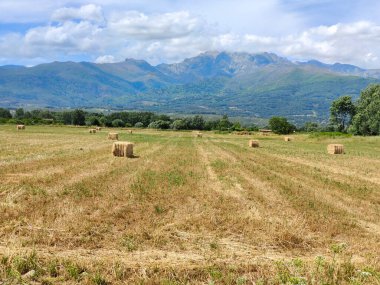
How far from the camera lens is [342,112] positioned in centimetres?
12900

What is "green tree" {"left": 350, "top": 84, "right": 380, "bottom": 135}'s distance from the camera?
101m

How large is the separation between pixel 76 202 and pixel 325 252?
8.54 metres

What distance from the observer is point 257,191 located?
18266 millimetres

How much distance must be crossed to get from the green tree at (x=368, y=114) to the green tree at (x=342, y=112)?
8.70 metres

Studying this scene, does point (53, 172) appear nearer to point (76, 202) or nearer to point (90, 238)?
point (76, 202)

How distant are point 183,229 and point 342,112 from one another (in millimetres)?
127330

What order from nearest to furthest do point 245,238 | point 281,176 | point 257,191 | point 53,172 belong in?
point 245,238 → point 257,191 → point 53,172 → point 281,176

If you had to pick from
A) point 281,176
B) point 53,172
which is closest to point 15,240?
point 53,172

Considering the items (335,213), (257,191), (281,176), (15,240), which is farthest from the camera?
(281,176)

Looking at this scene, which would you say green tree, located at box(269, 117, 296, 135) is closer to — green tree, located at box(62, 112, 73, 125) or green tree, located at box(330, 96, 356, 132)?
green tree, located at box(330, 96, 356, 132)

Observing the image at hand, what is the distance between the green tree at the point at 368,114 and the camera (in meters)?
101

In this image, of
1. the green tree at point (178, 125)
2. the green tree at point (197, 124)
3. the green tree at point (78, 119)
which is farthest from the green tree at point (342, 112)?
the green tree at point (78, 119)

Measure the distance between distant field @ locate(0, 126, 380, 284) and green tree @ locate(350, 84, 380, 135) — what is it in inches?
3416

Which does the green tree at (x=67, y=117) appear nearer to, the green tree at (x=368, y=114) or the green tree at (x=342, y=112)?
the green tree at (x=342, y=112)
